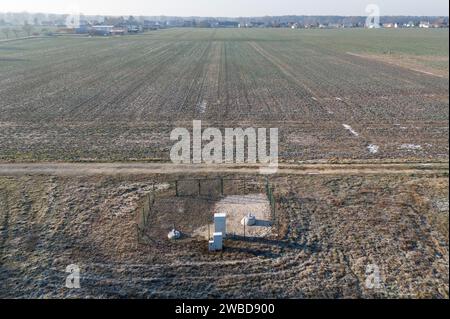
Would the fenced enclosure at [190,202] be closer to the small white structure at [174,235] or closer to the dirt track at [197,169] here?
the small white structure at [174,235]

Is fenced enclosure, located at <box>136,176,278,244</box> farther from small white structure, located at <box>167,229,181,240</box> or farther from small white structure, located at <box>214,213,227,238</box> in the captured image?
small white structure, located at <box>214,213,227,238</box>

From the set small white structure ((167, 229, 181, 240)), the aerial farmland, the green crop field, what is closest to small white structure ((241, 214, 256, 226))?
the aerial farmland

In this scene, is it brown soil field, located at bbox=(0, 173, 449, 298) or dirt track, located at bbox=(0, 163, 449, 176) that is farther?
dirt track, located at bbox=(0, 163, 449, 176)

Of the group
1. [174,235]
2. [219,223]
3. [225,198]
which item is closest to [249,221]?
[219,223]

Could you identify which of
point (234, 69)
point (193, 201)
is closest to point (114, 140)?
point (193, 201)

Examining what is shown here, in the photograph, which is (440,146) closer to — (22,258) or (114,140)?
(114,140)

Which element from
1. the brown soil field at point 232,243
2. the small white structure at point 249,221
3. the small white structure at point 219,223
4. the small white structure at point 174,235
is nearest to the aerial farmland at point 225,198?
the brown soil field at point 232,243
